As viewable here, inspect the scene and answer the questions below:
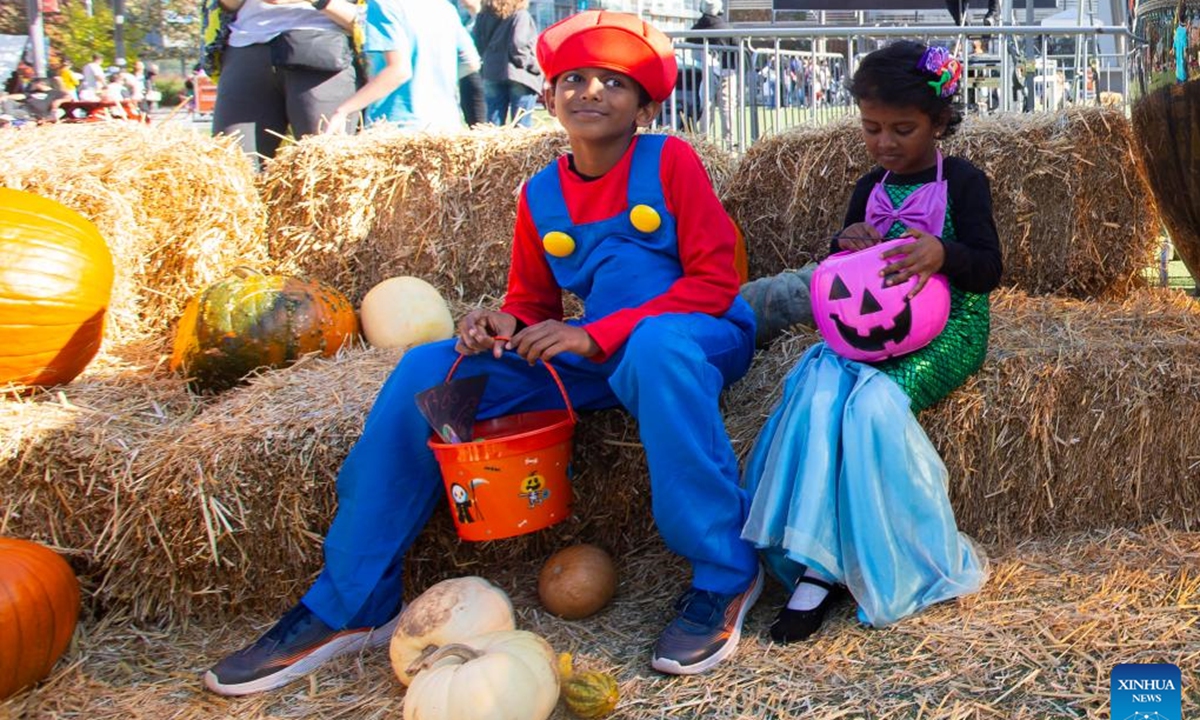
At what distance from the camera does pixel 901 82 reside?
2.98m

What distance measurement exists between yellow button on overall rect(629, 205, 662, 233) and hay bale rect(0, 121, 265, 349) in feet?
7.45

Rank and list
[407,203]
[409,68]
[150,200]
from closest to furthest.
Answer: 1. [150,200]
2. [407,203]
3. [409,68]

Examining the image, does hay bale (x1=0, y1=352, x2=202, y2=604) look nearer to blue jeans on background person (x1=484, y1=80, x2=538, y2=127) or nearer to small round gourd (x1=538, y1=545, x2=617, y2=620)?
small round gourd (x1=538, y1=545, x2=617, y2=620)

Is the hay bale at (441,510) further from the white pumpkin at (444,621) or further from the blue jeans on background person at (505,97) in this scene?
the blue jeans on background person at (505,97)

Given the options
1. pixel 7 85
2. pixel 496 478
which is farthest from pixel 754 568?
pixel 7 85

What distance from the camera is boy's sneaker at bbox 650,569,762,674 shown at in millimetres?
2576

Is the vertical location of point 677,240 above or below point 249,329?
above

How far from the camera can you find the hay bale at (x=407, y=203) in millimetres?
4602

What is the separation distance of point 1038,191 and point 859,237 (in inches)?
60.7

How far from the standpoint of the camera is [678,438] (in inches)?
104

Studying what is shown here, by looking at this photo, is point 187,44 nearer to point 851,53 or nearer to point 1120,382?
point 851,53

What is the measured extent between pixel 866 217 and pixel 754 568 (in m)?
1.12

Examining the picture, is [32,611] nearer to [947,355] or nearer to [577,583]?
[577,583]

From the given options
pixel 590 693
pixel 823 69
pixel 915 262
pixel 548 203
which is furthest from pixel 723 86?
pixel 590 693
